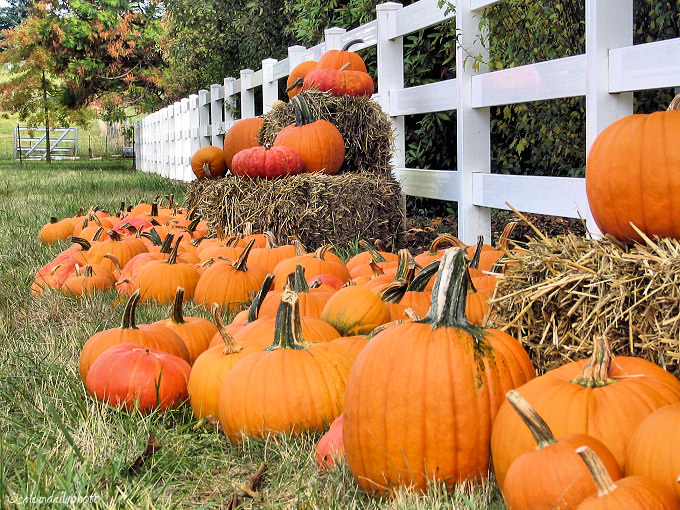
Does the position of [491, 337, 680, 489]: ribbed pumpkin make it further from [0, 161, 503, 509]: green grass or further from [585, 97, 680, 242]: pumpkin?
[585, 97, 680, 242]: pumpkin

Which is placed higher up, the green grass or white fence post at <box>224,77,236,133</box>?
white fence post at <box>224,77,236,133</box>

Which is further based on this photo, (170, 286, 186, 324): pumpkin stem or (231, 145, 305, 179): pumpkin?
(231, 145, 305, 179): pumpkin

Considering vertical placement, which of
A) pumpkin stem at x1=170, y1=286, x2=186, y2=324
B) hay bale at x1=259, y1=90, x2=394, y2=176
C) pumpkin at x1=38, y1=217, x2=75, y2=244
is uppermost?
hay bale at x1=259, y1=90, x2=394, y2=176

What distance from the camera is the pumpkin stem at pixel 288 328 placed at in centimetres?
224

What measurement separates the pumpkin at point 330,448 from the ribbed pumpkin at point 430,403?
11 centimetres

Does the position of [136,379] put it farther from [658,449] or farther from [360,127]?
[360,127]

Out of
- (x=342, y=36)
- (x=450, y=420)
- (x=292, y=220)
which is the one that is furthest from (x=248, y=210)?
(x=450, y=420)

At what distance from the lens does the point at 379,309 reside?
8.98 ft

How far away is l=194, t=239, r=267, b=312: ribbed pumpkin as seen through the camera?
388 centimetres

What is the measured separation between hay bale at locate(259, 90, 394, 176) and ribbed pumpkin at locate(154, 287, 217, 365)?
335 cm

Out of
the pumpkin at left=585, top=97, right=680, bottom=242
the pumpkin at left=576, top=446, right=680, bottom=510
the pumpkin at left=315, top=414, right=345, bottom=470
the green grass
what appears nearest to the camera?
the pumpkin at left=576, top=446, right=680, bottom=510

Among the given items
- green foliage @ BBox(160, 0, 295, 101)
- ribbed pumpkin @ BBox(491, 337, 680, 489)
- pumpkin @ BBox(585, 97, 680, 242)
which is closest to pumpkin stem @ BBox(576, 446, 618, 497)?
ribbed pumpkin @ BBox(491, 337, 680, 489)

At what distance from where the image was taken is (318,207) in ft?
18.0

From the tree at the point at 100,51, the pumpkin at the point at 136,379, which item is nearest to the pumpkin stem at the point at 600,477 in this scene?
the pumpkin at the point at 136,379
